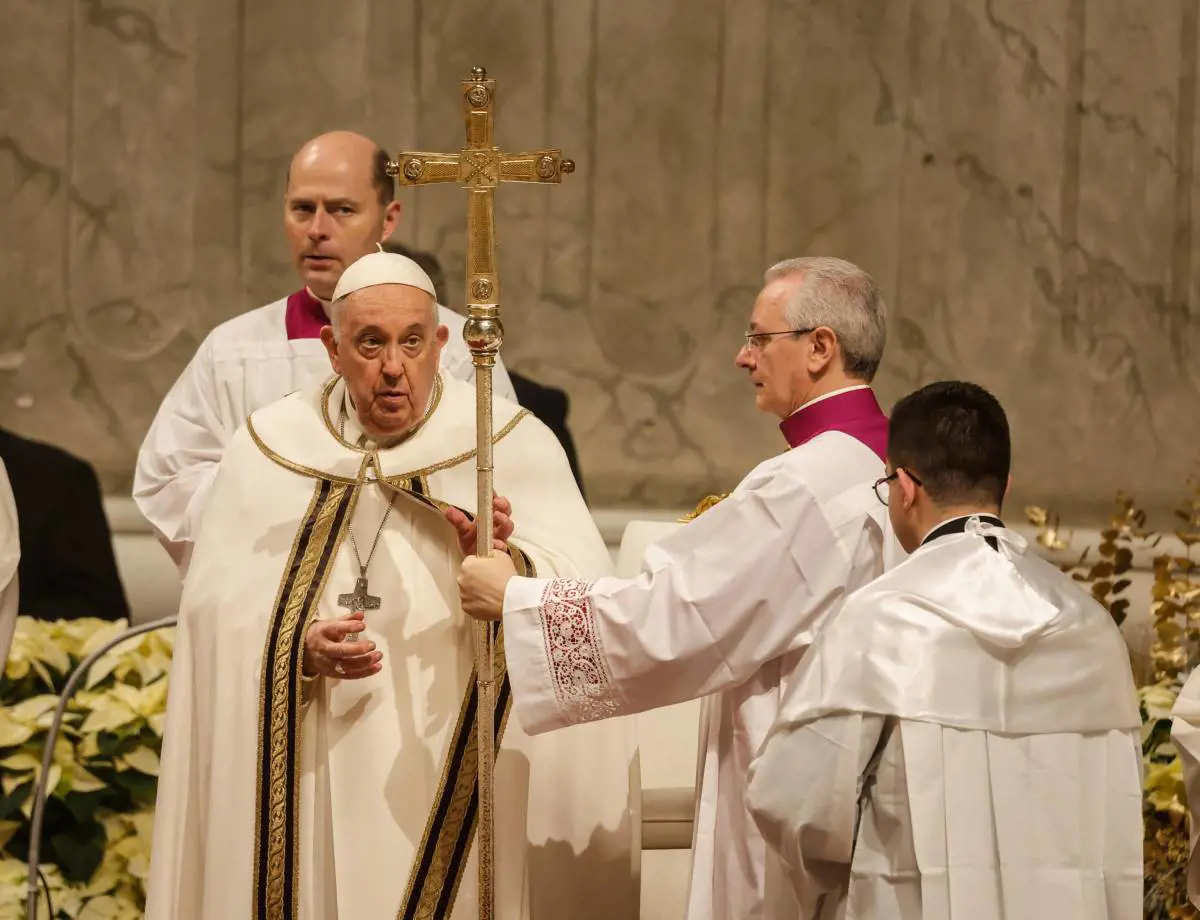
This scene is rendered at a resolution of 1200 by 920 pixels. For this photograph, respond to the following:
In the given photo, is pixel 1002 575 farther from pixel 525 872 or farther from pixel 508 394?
pixel 508 394

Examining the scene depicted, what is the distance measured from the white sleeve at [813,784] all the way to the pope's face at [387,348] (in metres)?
1.33

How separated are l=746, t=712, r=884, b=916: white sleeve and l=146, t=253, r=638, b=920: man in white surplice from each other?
0.99 meters

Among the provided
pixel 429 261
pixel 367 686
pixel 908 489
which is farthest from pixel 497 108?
pixel 908 489

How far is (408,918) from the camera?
154 inches

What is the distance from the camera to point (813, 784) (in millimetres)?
3076

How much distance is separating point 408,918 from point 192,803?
59cm

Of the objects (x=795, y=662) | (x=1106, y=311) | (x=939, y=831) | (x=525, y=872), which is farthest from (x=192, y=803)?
(x=1106, y=311)

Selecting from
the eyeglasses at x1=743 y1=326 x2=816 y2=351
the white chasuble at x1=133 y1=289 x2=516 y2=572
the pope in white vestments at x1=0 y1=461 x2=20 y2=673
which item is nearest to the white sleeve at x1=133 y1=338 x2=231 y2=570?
the white chasuble at x1=133 y1=289 x2=516 y2=572

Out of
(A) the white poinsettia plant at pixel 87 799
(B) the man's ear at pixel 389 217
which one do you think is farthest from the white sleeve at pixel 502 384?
(A) the white poinsettia plant at pixel 87 799

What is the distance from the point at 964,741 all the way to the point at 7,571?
2.95 meters

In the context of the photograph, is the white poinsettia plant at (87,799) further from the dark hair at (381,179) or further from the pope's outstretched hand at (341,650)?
the dark hair at (381,179)

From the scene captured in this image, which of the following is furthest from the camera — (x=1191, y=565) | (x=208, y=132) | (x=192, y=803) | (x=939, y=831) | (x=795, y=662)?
(x=208, y=132)

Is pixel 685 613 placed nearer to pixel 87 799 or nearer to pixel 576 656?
pixel 576 656

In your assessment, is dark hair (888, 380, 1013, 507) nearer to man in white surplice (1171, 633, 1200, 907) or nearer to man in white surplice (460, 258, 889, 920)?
man in white surplice (460, 258, 889, 920)
